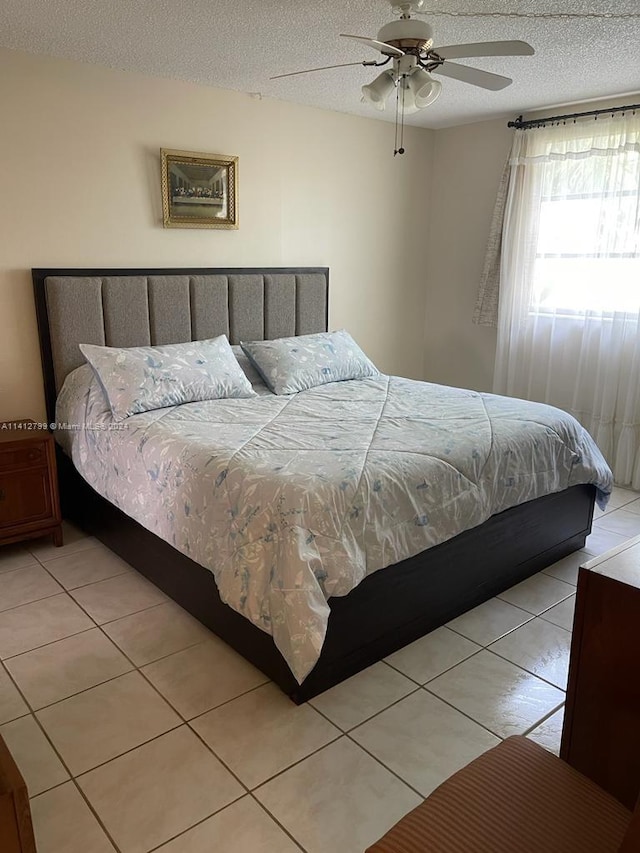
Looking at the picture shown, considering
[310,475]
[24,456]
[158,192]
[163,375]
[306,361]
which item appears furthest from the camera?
[306,361]

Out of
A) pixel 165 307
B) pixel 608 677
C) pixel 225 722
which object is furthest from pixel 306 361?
pixel 608 677

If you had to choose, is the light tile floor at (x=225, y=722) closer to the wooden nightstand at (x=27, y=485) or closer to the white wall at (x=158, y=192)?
the wooden nightstand at (x=27, y=485)

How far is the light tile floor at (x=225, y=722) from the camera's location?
168 cm

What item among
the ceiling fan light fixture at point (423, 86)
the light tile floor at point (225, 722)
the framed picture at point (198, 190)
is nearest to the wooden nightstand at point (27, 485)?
the light tile floor at point (225, 722)

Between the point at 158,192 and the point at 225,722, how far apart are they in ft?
9.37

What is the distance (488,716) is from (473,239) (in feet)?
12.1

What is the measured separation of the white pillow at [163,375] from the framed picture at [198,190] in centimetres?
81

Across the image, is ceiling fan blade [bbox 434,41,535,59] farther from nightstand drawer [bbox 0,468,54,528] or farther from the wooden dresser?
nightstand drawer [bbox 0,468,54,528]

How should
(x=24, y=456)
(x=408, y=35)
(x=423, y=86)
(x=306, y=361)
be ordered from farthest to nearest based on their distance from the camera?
(x=306, y=361)
(x=24, y=456)
(x=423, y=86)
(x=408, y=35)

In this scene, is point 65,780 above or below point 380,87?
below

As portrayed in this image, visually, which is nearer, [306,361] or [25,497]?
[25,497]

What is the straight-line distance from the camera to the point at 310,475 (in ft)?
7.14

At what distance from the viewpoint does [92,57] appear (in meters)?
3.16

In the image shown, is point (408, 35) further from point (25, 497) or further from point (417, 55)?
point (25, 497)
